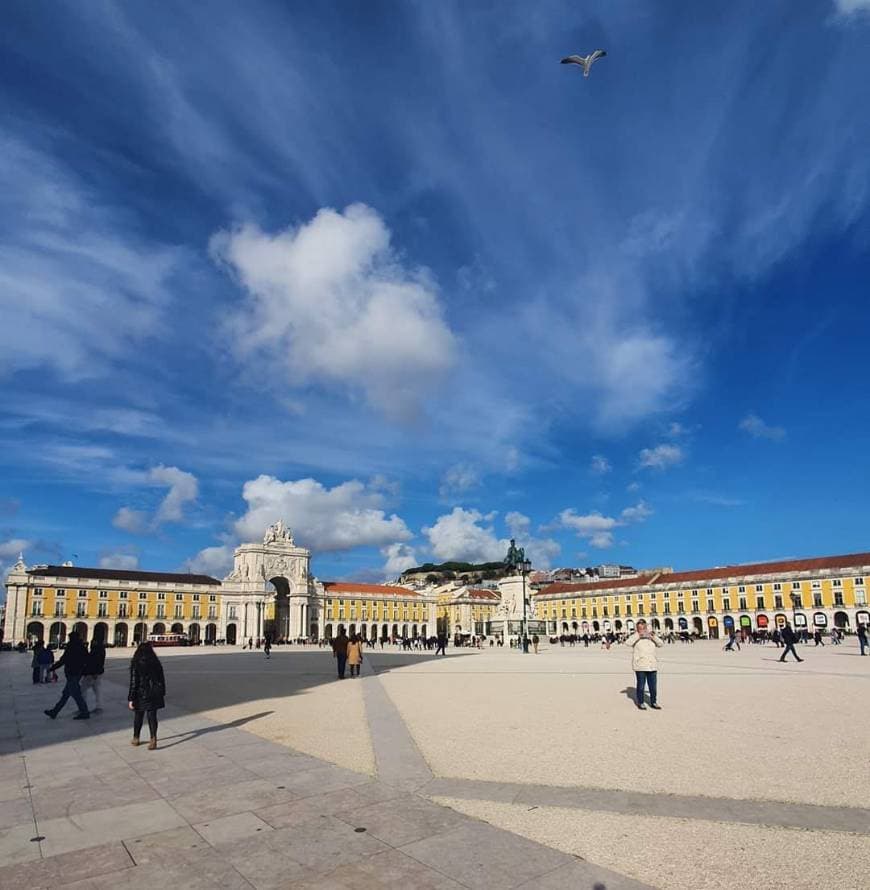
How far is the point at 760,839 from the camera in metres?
5.46

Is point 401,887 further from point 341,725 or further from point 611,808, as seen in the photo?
point 341,725

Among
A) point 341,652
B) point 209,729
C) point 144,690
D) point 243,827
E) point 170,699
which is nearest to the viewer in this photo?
point 243,827

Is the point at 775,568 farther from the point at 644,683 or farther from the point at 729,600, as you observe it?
the point at 644,683

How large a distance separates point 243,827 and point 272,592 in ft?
394

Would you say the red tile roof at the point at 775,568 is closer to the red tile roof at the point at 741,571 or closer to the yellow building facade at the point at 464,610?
the red tile roof at the point at 741,571

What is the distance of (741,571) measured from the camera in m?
106

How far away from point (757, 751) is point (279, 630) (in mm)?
122876

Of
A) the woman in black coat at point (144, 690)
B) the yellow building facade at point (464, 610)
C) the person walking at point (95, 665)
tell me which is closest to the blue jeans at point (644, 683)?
the woman in black coat at point (144, 690)

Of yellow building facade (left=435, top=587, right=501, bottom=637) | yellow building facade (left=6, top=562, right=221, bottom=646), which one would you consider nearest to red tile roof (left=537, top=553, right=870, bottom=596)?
yellow building facade (left=435, top=587, right=501, bottom=637)

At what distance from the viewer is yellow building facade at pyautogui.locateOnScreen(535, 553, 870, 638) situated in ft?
297

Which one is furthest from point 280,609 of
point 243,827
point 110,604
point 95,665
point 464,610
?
point 243,827

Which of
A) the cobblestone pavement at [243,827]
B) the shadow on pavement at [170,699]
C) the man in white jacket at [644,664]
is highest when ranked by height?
the man in white jacket at [644,664]

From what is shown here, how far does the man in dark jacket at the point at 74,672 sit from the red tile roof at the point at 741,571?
10058 cm

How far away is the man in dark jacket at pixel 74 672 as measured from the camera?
13.0 meters
